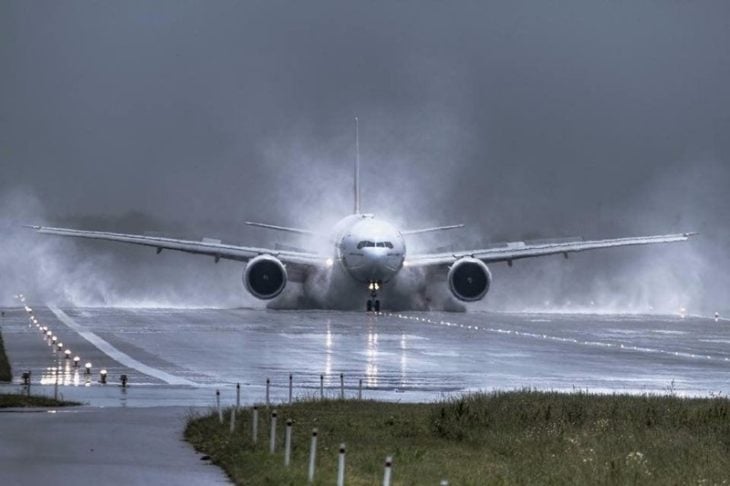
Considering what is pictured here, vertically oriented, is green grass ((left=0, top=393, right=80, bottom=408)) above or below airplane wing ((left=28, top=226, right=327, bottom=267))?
below

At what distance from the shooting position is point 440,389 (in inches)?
1767

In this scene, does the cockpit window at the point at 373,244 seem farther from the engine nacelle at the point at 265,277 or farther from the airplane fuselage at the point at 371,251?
the engine nacelle at the point at 265,277

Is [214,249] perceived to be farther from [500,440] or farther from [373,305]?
[500,440]

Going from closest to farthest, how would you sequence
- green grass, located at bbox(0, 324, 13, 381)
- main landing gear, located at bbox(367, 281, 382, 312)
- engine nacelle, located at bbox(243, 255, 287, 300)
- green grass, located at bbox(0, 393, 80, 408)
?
1. green grass, located at bbox(0, 393, 80, 408)
2. green grass, located at bbox(0, 324, 13, 381)
3. engine nacelle, located at bbox(243, 255, 287, 300)
4. main landing gear, located at bbox(367, 281, 382, 312)

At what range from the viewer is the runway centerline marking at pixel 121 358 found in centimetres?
4669

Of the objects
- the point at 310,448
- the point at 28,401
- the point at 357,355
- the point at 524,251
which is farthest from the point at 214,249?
the point at 310,448

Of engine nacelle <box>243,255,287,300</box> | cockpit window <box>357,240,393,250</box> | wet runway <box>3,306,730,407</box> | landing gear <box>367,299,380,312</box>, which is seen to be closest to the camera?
wet runway <box>3,306,730,407</box>

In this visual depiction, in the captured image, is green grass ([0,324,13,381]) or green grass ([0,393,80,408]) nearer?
green grass ([0,393,80,408])

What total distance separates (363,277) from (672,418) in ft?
183

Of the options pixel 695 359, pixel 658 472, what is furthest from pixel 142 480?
pixel 695 359

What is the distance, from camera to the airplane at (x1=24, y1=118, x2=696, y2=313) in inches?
3556

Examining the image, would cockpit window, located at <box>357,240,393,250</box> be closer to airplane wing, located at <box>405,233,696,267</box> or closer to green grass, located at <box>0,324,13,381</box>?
airplane wing, located at <box>405,233,696,267</box>

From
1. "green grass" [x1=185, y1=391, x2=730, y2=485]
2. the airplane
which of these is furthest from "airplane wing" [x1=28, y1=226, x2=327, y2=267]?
"green grass" [x1=185, y1=391, x2=730, y2=485]

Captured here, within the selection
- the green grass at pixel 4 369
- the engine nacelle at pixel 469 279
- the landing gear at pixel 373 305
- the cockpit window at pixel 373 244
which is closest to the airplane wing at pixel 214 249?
the landing gear at pixel 373 305
